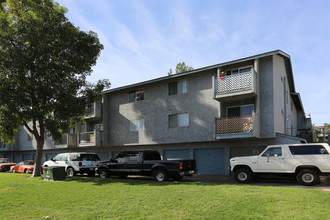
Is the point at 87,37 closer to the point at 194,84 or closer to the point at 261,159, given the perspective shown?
the point at 194,84

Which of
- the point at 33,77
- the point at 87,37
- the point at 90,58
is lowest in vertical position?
the point at 33,77

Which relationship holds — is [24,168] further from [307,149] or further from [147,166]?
[307,149]

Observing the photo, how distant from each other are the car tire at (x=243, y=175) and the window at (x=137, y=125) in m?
11.5

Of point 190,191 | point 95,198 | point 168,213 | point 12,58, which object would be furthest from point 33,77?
point 168,213

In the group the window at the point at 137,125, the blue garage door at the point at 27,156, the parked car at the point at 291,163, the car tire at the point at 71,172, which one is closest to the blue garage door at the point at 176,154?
the window at the point at 137,125

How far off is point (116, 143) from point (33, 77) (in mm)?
10015

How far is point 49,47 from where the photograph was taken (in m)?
18.3

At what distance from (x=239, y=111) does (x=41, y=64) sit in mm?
13505

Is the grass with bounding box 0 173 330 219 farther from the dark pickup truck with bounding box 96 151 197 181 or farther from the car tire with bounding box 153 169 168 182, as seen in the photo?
the car tire with bounding box 153 169 168 182

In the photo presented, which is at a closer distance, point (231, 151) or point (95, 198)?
point (95, 198)

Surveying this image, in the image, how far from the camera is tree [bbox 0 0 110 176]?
1708 cm

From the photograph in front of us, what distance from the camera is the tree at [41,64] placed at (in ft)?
56.0

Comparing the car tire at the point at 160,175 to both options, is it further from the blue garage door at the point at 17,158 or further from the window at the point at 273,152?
the blue garage door at the point at 17,158

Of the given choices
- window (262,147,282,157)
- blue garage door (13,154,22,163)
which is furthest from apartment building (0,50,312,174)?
blue garage door (13,154,22,163)
